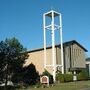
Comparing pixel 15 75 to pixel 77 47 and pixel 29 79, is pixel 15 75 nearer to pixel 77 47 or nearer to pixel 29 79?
pixel 29 79

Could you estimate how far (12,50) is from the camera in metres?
51.4

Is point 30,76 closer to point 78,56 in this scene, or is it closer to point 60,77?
point 60,77

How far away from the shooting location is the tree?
165 feet

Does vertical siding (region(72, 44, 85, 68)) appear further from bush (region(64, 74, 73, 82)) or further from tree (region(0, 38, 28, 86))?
tree (region(0, 38, 28, 86))

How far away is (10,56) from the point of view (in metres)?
50.9

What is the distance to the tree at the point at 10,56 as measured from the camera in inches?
1986

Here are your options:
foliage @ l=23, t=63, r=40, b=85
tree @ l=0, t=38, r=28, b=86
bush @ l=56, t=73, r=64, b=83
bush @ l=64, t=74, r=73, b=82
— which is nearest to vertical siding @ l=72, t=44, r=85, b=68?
bush @ l=64, t=74, r=73, b=82

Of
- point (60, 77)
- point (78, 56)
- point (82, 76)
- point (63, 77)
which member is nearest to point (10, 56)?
point (60, 77)

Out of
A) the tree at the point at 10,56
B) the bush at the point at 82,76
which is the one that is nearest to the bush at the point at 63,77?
the bush at the point at 82,76

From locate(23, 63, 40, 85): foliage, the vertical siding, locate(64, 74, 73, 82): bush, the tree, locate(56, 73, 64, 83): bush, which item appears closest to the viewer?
the tree

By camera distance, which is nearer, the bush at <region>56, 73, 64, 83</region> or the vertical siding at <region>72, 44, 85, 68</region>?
the bush at <region>56, 73, 64, 83</region>

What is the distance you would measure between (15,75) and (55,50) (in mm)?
15686

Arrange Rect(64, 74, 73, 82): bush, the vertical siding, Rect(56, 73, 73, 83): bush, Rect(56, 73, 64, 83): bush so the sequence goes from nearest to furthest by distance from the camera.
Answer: Rect(56, 73, 64, 83): bush → Rect(56, 73, 73, 83): bush → Rect(64, 74, 73, 82): bush → the vertical siding

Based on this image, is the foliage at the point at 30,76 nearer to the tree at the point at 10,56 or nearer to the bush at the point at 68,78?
the tree at the point at 10,56
